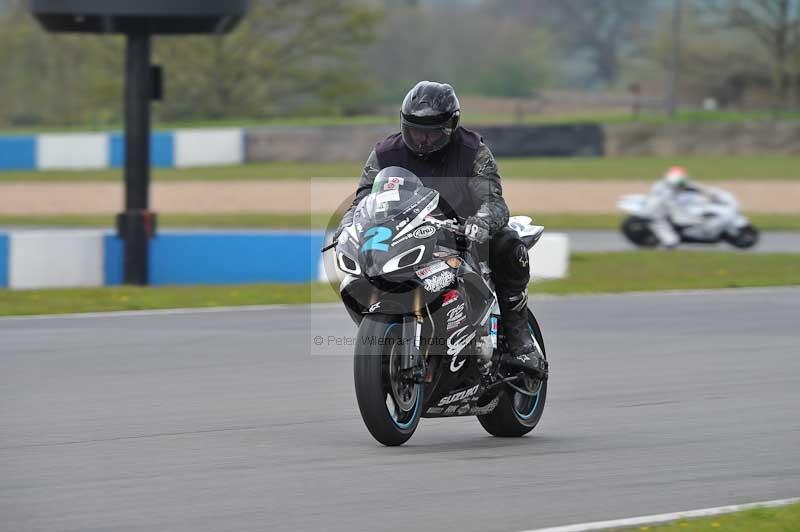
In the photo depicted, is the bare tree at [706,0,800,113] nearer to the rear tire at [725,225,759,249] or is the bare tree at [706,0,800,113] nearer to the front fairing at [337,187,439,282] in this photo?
the rear tire at [725,225,759,249]

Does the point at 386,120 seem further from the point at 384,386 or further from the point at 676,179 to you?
the point at 384,386

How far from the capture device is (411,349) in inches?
239

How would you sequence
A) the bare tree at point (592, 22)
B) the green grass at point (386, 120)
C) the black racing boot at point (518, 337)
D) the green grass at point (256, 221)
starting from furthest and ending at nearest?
1. the bare tree at point (592, 22)
2. the green grass at point (386, 120)
3. the green grass at point (256, 221)
4. the black racing boot at point (518, 337)

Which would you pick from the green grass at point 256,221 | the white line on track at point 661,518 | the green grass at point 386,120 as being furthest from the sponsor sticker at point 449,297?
the green grass at point 386,120

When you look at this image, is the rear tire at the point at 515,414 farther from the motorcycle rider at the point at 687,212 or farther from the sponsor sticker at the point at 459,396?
the motorcycle rider at the point at 687,212

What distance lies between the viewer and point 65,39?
44969 millimetres

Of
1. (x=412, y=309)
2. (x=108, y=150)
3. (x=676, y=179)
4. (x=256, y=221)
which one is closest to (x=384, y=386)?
(x=412, y=309)

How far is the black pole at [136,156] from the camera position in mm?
15469

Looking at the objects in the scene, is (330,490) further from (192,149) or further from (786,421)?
(192,149)

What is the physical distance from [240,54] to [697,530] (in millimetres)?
38208

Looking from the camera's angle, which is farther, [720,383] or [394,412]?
[720,383]

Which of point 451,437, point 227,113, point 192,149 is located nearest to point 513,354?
point 451,437

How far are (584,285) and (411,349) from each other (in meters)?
8.95

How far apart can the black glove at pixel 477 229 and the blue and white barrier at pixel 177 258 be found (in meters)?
9.16
